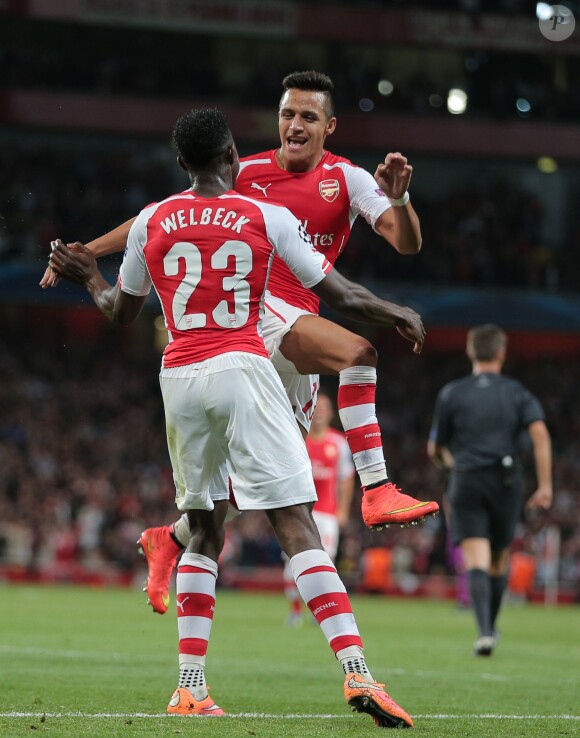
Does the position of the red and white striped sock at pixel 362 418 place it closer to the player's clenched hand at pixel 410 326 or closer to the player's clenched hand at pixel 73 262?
the player's clenched hand at pixel 410 326

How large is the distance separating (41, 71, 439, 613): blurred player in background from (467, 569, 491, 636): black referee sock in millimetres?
3476

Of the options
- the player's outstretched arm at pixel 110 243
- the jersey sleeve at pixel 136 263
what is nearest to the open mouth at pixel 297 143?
the player's outstretched arm at pixel 110 243

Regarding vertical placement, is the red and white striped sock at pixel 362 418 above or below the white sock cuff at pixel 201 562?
above

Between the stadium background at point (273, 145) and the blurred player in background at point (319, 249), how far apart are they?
1930 cm

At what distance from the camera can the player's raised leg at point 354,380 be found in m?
5.72

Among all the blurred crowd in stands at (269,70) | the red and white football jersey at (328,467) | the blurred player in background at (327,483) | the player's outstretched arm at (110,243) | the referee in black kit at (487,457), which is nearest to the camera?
the player's outstretched arm at (110,243)

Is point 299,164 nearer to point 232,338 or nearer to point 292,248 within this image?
point 292,248

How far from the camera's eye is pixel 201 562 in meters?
5.91

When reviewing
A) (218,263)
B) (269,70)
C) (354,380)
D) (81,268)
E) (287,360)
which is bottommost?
(354,380)

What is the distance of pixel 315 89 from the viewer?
20.9 ft

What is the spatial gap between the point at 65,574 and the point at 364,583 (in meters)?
5.35

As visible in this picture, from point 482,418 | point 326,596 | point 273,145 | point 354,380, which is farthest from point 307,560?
point 273,145

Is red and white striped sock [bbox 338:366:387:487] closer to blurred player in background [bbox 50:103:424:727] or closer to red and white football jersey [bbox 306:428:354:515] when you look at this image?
blurred player in background [bbox 50:103:424:727]

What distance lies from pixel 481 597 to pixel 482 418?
134 cm
